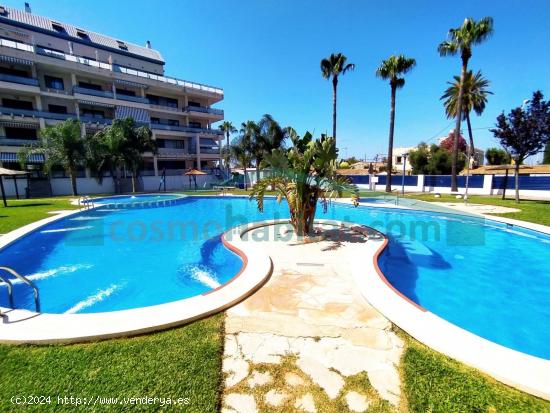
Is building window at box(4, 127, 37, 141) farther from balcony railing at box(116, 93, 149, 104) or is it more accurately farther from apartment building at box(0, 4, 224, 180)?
balcony railing at box(116, 93, 149, 104)

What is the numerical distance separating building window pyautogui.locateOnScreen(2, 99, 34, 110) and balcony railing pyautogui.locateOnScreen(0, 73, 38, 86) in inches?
106

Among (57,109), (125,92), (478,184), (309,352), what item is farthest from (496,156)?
(57,109)

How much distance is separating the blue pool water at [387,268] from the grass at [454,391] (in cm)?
240

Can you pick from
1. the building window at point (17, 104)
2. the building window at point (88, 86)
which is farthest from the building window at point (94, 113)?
the building window at point (17, 104)

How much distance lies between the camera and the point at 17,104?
27922 millimetres

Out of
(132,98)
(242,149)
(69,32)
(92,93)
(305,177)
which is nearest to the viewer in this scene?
(305,177)

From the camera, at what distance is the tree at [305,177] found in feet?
25.2

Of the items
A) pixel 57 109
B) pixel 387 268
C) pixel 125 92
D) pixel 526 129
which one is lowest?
pixel 387 268

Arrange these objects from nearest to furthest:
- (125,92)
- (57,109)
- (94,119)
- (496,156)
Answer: (57,109), (94,119), (125,92), (496,156)

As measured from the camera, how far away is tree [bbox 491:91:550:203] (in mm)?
15477

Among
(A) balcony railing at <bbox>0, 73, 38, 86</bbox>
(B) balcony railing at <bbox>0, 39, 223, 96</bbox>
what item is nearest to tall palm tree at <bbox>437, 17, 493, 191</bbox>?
(B) balcony railing at <bbox>0, 39, 223, 96</bbox>

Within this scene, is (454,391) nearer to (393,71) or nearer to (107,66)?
(393,71)

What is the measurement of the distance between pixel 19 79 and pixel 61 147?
9.44 meters

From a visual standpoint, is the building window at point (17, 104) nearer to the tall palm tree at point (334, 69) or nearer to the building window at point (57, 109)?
the building window at point (57, 109)
